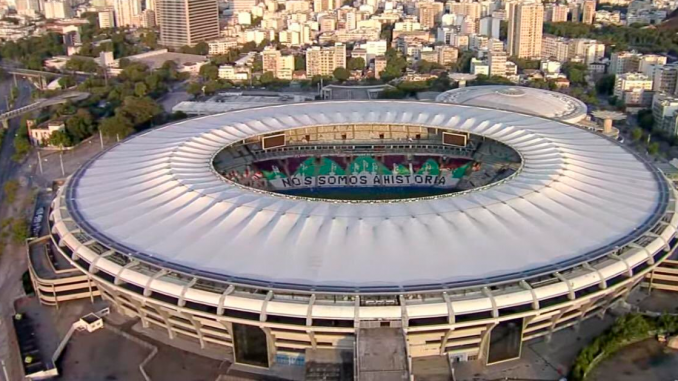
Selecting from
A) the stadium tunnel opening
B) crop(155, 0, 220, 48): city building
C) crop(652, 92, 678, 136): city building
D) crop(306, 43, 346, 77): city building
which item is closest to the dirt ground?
the stadium tunnel opening

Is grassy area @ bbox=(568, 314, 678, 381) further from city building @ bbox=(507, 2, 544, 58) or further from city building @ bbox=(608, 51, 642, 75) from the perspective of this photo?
city building @ bbox=(507, 2, 544, 58)

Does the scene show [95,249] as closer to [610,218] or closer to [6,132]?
[610,218]

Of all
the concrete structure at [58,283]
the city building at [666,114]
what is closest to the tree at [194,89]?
the concrete structure at [58,283]

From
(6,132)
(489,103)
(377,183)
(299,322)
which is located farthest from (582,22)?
Result: (299,322)

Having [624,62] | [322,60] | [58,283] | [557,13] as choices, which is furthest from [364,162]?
[557,13]

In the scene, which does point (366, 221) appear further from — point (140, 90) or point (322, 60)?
point (322, 60)
